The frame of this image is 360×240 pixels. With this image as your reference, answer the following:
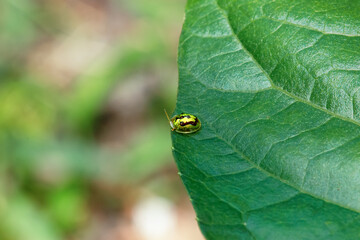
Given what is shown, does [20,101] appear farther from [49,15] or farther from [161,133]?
[49,15]

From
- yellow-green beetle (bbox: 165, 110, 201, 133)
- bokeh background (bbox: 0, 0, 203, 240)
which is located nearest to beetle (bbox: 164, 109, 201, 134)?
yellow-green beetle (bbox: 165, 110, 201, 133)

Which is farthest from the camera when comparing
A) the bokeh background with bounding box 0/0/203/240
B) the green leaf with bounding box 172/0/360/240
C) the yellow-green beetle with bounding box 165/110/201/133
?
the bokeh background with bounding box 0/0/203/240

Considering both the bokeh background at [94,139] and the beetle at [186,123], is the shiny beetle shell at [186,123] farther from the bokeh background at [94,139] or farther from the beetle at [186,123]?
the bokeh background at [94,139]

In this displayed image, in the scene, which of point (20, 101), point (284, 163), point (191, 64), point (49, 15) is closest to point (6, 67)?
point (20, 101)

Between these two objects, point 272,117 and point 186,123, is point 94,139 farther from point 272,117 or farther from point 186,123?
point 272,117

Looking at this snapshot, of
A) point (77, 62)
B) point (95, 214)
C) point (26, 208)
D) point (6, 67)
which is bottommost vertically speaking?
point (95, 214)

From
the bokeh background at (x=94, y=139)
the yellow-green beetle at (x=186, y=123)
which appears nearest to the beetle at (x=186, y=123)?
the yellow-green beetle at (x=186, y=123)

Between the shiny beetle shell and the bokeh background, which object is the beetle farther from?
the bokeh background

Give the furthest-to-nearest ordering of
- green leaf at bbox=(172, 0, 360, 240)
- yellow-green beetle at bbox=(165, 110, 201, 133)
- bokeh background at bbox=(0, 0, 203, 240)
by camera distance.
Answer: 1. bokeh background at bbox=(0, 0, 203, 240)
2. yellow-green beetle at bbox=(165, 110, 201, 133)
3. green leaf at bbox=(172, 0, 360, 240)
